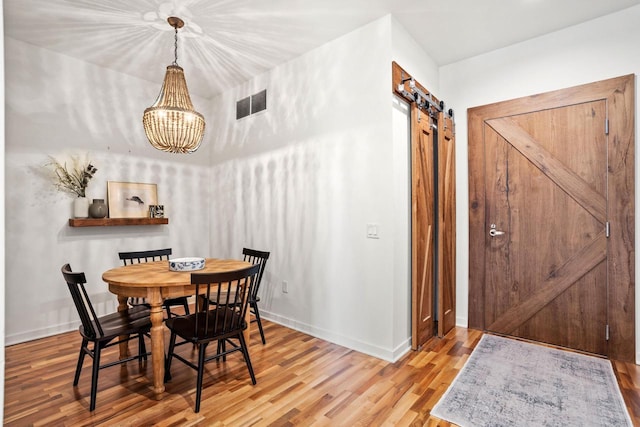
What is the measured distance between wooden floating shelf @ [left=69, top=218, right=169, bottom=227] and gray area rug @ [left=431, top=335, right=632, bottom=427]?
3532mm

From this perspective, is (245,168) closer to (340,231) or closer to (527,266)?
(340,231)

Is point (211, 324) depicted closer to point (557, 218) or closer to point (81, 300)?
point (81, 300)

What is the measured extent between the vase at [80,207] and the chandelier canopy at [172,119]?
1.46 metres

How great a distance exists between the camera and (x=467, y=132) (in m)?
3.61

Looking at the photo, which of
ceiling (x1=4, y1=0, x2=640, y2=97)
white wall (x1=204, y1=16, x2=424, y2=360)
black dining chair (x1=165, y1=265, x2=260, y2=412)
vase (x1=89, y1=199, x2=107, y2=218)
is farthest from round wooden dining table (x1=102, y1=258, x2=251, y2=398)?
ceiling (x1=4, y1=0, x2=640, y2=97)

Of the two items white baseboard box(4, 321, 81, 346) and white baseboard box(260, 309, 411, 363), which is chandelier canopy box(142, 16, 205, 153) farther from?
white baseboard box(4, 321, 81, 346)

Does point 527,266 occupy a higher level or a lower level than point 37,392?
higher

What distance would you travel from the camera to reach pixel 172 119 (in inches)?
104

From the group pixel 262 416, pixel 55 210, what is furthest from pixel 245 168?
pixel 262 416

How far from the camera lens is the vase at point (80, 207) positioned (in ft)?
11.6

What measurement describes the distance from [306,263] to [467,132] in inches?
86.1

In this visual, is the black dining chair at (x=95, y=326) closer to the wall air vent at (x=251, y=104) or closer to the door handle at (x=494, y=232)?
the wall air vent at (x=251, y=104)

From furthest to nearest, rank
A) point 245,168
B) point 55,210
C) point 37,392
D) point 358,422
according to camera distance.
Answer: point 245,168 < point 55,210 < point 37,392 < point 358,422

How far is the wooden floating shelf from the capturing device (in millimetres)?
3510
